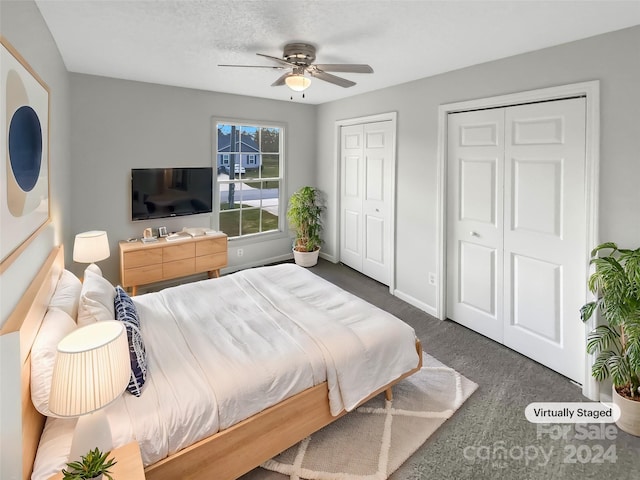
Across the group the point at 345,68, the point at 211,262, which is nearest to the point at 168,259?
the point at 211,262

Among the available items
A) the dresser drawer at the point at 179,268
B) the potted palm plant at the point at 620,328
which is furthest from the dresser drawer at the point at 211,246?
the potted palm plant at the point at 620,328

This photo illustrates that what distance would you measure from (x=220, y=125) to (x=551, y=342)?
456 cm

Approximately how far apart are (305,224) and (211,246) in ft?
5.07

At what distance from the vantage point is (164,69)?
354 cm

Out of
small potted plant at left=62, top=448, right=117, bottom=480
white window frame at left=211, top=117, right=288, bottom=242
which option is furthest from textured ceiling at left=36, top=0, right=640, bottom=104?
small potted plant at left=62, top=448, right=117, bottom=480

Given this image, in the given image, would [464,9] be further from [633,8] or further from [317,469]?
[317,469]

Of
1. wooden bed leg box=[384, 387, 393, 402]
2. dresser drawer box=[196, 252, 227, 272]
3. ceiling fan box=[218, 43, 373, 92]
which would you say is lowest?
wooden bed leg box=[384, 387, 393, 402]

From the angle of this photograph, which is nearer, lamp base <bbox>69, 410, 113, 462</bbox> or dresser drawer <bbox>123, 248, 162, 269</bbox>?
lamp base <bbox>69, 410, 113, 462</bbox>

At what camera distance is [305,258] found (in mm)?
5473

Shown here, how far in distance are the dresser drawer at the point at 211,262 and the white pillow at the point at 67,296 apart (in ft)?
Result: 6.35

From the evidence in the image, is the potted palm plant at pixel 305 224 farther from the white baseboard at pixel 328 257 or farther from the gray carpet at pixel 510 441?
Result: the gray carpet at pixel 510 441

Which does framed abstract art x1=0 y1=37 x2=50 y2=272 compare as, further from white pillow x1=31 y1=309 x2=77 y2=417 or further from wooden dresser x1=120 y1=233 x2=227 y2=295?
wooden dresser x1=120 y1=233 x2=227 y2=295

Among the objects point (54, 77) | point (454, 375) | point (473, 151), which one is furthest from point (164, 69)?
point (454, 375)

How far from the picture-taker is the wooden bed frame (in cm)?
134
